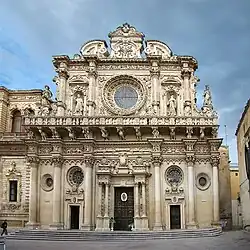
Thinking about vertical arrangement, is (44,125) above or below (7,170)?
above

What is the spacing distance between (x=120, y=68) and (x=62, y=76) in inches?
195

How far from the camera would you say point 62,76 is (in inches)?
1318

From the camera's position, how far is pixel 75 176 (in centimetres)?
3181

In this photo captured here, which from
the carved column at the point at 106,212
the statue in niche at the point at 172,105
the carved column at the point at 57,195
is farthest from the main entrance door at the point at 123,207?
the statue in niche at the point at 172,105

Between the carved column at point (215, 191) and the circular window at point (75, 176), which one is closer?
the carved column at point (215, 191)

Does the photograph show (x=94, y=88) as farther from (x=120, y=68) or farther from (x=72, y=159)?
(x=72, y=159)

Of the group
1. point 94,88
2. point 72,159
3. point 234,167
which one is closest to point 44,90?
point 94,88

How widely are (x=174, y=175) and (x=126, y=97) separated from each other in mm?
7810

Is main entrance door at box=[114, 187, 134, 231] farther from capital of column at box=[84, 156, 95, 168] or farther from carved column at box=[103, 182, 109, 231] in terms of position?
capital of column at box=[84, 156, 95, 168]

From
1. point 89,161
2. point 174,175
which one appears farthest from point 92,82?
point 174,175

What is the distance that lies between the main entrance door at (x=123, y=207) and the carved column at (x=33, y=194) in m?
6.26

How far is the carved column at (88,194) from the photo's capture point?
29.8 meters

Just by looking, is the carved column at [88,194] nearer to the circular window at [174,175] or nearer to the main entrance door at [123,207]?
the main entrance door at [123,207]

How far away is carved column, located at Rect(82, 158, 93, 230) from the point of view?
29.8 metres
